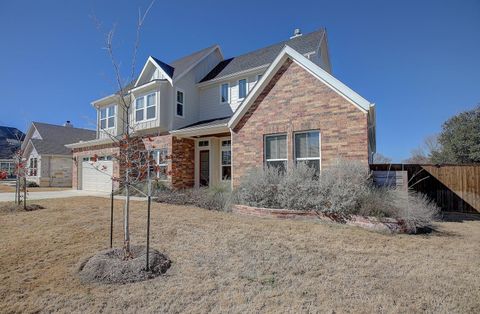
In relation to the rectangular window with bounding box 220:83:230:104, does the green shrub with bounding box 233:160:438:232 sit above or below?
below

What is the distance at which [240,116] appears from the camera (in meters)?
11.4

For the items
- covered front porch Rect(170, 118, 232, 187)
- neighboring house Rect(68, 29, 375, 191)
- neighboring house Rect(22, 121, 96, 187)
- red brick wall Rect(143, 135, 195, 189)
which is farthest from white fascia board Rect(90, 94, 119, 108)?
neighboring house Rect(22, 121, 96, 187)

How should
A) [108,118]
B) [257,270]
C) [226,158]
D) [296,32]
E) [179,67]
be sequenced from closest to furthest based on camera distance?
[257,270] → [226,158] → [296,32] → [179,67] → [108,118]

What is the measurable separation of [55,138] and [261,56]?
2696 cm

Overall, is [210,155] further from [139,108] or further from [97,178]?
[97,178]

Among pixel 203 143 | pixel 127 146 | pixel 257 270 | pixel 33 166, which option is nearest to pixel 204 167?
pixel 203 143

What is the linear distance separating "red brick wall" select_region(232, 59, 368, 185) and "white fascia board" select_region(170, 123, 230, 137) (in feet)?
4.06

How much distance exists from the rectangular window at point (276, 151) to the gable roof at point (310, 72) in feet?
5.67

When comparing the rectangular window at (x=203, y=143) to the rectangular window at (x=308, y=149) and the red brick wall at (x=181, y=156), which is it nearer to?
the red brick wall at (x=181, y=156)

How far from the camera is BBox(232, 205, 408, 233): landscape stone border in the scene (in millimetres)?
6551

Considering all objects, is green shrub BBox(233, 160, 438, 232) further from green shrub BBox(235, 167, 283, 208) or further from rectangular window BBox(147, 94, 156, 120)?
rectangular window BBox(147, 94, 156, 120)

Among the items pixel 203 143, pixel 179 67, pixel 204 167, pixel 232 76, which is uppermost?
pixel 179 67

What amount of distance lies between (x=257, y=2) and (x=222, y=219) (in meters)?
10.1

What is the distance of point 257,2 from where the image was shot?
38.8 ft
